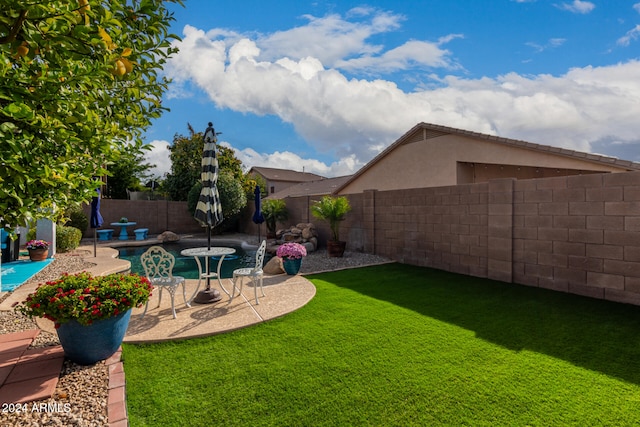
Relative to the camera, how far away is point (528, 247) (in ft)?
21.6

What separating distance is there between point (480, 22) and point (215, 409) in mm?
9677

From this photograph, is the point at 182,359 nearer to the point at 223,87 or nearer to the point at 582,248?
the point at 582,248

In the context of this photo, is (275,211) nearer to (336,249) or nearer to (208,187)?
(336,249)

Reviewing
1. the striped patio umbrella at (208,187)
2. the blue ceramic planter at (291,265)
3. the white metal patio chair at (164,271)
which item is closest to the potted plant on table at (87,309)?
the white metal patio chair at (164,271)

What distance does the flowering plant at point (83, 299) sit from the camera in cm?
307

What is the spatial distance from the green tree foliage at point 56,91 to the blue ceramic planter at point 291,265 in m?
5.86

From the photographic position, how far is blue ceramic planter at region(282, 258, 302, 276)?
26.1 feet

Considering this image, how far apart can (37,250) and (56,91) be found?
1103 cm

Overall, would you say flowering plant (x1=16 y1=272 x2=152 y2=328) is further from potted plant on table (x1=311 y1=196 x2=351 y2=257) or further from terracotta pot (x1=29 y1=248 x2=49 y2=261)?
terracotta pot (x1=29 y1=248 x2=49 y2=261)

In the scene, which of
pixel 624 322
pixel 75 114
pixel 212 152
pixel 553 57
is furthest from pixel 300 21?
pixel 624 322

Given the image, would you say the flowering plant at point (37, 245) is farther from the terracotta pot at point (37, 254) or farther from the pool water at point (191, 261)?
the pool water at point (191, 261)

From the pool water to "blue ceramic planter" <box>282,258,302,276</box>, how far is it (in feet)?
6.66

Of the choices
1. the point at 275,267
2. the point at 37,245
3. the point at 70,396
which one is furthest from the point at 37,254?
the point at 70,396

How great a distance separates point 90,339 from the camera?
3.28 m
